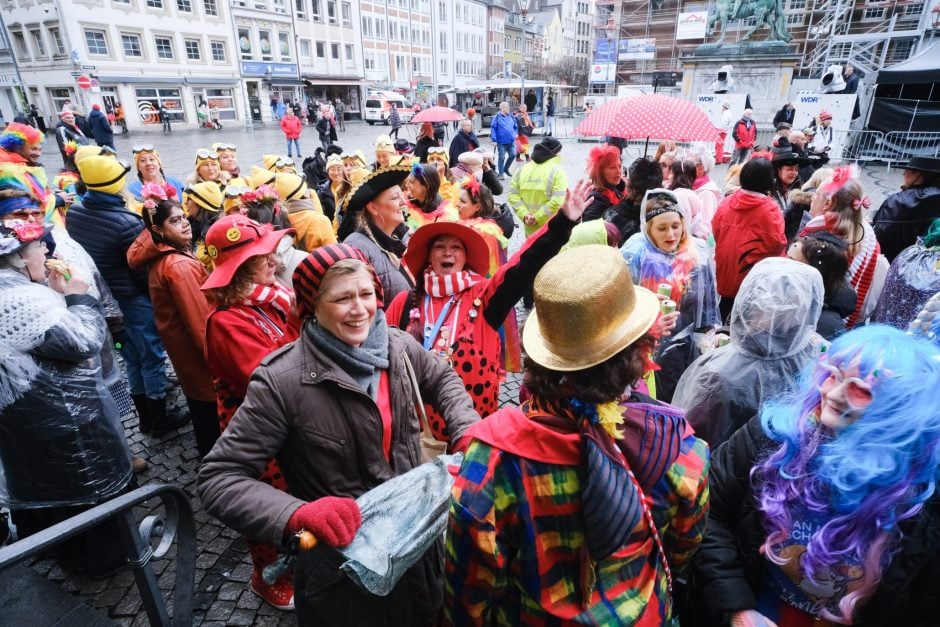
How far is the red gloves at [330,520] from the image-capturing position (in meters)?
1.51

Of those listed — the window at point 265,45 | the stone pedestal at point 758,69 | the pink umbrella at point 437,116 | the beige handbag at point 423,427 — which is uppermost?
the window at point 265,45

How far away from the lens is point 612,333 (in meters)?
1.34

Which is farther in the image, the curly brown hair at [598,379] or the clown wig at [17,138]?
the clown wig at [17,138]

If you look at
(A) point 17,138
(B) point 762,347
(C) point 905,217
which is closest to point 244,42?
(A) point 17,138

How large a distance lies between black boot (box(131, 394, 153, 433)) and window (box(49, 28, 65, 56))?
1476 inches

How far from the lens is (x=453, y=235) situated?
2926mm

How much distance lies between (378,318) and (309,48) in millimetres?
49543

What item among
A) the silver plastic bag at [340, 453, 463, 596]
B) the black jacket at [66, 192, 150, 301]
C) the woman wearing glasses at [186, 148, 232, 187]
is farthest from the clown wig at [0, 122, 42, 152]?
the silver plastic bag at [340, 453, 463, 596]

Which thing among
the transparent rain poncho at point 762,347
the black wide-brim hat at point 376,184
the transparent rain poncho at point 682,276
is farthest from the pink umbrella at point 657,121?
the transparent rain poncho at point 762,347

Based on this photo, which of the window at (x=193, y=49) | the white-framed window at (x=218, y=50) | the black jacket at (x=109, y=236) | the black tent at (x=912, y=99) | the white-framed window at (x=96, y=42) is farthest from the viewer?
the white-framed window at (x=218, y=50)

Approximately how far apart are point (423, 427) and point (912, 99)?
21.5 m

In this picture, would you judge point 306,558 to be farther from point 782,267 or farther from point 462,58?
point 462,58

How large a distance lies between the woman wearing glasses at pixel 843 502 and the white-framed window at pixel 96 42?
40.6 m

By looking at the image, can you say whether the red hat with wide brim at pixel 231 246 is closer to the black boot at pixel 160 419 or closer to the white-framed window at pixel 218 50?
the black boot at pixel 160 419
